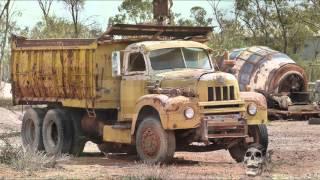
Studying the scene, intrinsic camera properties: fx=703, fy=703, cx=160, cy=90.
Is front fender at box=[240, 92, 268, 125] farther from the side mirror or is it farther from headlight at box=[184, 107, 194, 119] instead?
the side mirror

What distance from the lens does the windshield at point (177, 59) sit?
566 inches

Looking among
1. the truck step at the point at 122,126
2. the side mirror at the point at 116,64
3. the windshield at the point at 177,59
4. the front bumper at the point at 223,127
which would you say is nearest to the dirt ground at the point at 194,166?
the front bumper at the point at 223,127

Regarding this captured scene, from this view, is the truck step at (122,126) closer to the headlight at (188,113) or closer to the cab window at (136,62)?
the cab window at (136,62)

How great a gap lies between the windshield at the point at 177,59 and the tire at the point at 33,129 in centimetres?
432

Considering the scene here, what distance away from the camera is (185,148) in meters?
14.4

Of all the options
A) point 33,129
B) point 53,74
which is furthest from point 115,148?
point 33,129

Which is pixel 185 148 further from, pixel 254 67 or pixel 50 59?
pixel 254 67

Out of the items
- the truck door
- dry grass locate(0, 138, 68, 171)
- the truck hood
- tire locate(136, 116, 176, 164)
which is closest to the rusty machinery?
the truck door

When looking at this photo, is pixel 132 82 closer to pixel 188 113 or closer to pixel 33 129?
pixel 188 113

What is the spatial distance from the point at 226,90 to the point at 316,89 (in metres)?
16.1

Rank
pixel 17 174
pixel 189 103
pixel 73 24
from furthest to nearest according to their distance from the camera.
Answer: pixel 73 24, pixel 189 103, pixel 17 174

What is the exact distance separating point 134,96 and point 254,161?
347 cm

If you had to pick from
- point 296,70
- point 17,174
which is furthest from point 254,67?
point 17,174

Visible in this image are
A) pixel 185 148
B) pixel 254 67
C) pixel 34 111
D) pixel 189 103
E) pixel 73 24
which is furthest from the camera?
pixel 73 24
